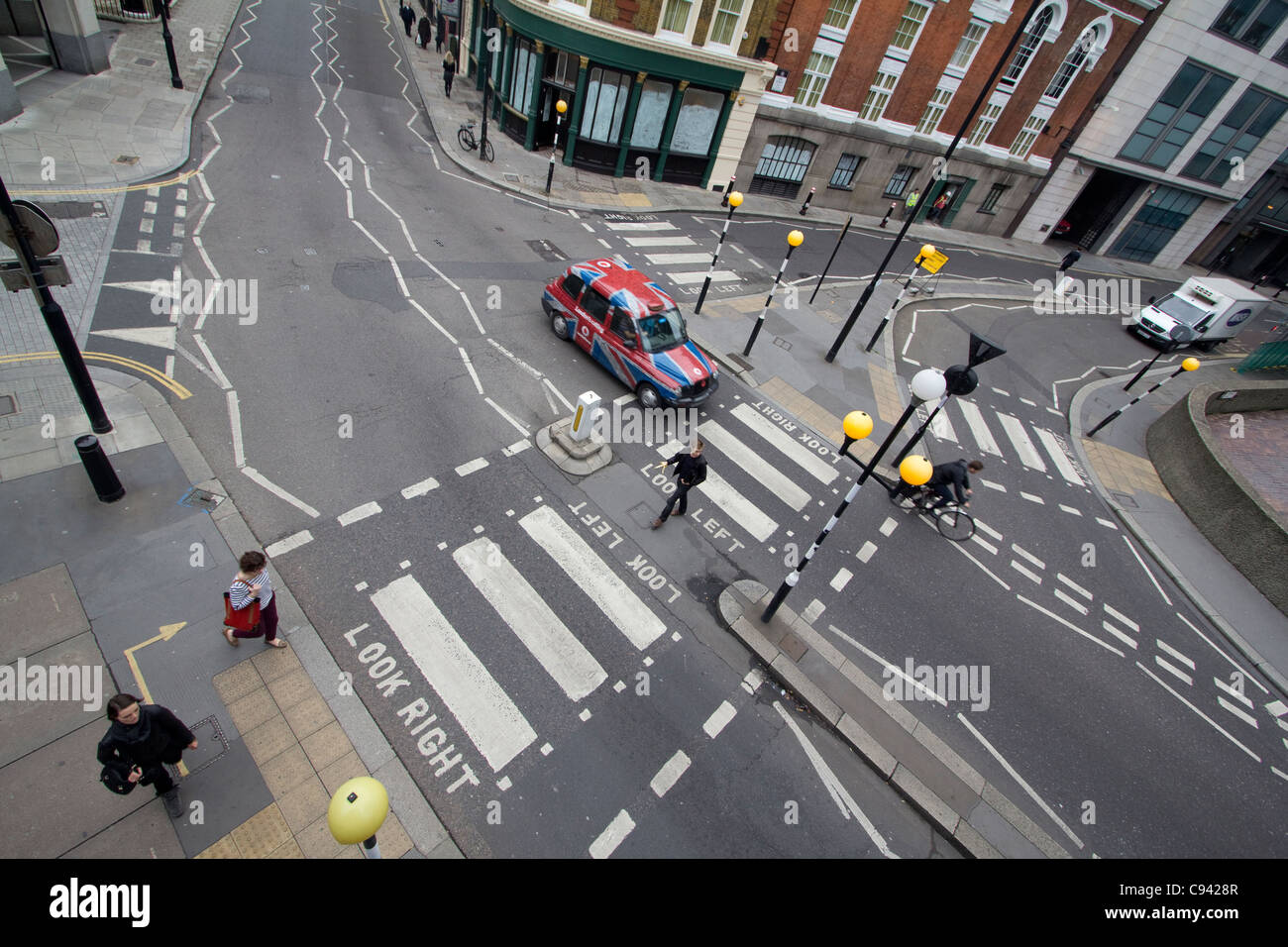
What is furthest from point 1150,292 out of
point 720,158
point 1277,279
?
point 720,158

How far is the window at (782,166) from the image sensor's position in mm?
27438

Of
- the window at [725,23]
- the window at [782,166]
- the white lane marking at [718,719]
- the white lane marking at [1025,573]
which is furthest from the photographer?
the window at [782,166]

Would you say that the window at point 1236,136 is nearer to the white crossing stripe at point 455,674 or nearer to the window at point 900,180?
the window at point 900,180

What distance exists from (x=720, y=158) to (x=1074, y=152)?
21.5m

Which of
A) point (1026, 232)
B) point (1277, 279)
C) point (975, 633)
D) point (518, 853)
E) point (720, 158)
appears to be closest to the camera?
point (518, 853)

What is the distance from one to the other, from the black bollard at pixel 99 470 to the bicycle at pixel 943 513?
14.1m

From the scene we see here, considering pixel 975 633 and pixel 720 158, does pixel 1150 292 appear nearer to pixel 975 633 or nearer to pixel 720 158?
pixel 720 158

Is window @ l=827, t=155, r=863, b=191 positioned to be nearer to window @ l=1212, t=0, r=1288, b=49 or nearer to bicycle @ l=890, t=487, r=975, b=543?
window @ l=1212, t=0, r=1288, b=49

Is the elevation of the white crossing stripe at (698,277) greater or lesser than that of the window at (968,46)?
lesser

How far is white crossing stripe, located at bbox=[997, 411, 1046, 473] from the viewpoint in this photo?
15367mm

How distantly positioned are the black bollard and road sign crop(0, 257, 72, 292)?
2026mm

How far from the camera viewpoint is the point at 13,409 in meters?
9.38

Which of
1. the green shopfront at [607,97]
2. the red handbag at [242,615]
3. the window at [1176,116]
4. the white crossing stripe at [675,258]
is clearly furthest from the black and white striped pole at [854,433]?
the window at [1176,116]

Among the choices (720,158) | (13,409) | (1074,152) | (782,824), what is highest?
(1074,152)
